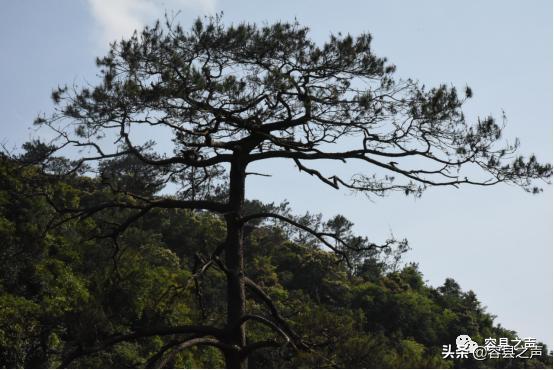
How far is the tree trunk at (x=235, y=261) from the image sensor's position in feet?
22.7

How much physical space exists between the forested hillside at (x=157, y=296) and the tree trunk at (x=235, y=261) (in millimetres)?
287

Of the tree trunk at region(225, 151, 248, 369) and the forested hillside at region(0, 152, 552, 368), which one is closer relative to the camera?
the tree trunk at region(225, 151, 248, 369)

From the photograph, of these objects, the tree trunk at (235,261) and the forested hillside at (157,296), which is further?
the forested hillside at (157,296)

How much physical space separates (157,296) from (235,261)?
13905 millimetres

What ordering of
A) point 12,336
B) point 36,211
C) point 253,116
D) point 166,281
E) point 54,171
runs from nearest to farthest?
point 253,116 → point 54,171 → point 12,336 → point 36,211 → point 166,281

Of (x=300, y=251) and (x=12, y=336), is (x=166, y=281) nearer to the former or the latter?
(x=12, y=336)

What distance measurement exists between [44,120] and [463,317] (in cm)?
2605

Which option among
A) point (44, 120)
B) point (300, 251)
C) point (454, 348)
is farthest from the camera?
point (300, 251)

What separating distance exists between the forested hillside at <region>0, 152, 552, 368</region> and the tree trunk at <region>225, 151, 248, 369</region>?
11.3 inches

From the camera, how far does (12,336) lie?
52.5ft

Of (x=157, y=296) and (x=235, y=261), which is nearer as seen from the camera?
(x=235, y=261)

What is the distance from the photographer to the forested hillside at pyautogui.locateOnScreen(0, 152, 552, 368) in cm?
846

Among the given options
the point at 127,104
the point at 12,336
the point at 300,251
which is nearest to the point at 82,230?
the point at 12,336

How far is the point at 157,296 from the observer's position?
20.6m
